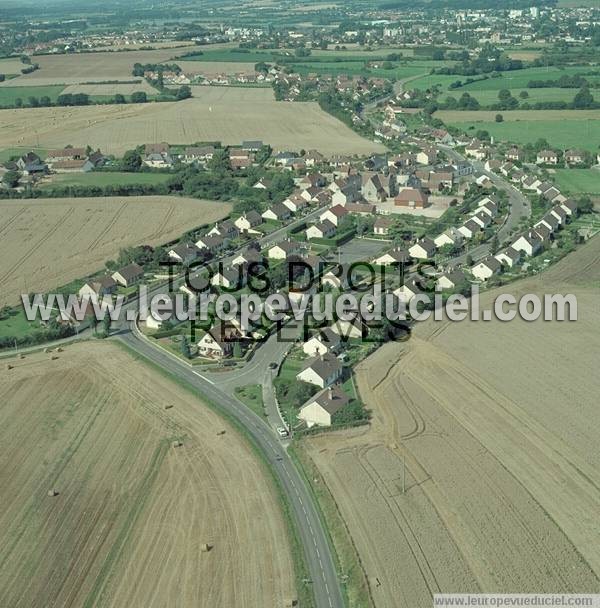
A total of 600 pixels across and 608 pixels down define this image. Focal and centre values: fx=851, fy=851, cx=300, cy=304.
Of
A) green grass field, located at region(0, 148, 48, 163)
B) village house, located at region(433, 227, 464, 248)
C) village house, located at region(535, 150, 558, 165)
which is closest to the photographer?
village house, located at region(433, 227, 464, 248)

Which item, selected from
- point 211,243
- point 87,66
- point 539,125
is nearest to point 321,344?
point 211,243

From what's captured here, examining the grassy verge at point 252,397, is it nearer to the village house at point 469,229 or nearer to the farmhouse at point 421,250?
the farmhouse at point 421,250

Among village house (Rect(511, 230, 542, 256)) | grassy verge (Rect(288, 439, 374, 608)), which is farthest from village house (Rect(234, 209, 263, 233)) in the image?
grassy verge (Rect(288, 439, 374, 608))

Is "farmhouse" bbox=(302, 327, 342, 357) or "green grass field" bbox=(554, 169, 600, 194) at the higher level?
"farmhouse" bbox=(302, 327, 342, 357)

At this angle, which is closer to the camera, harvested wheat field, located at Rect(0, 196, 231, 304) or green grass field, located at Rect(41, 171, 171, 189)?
harvested wheat field, located at Rect(0, 196, 231, 304)

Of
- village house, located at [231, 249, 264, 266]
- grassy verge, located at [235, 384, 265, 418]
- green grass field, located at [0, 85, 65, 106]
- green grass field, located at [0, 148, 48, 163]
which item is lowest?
green grass field, located at [0, 85, 65, 106]

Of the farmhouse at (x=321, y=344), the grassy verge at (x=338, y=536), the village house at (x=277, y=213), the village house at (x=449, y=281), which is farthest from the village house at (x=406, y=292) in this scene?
the village house at (x=277, y=213)

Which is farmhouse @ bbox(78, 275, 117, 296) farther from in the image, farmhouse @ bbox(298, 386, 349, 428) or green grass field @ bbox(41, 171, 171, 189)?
green grass field @ bbox(41, 171, 171, 189)
